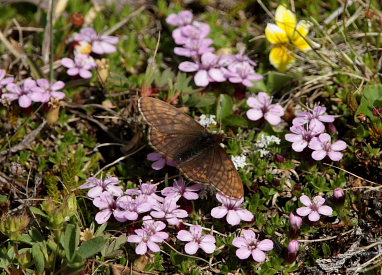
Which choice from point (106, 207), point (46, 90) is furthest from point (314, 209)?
point (46, 90)

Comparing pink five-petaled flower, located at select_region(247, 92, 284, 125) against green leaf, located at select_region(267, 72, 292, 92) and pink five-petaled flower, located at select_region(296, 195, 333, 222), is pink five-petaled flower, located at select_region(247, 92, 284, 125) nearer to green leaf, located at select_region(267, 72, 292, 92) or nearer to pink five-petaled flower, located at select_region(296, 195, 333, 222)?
green leaf, located at select_region(267, 72, 292, 92)

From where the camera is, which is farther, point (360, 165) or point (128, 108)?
point (128, 108)

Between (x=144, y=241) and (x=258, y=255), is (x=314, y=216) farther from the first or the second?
(x=144, y=241)

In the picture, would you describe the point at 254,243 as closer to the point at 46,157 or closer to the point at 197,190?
the point at 197,190

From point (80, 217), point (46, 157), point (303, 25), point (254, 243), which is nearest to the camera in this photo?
point (254, 243)

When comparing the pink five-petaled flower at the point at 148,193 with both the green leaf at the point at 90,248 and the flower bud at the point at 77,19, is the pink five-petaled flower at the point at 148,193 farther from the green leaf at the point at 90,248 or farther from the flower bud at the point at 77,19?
the flower bud at the point at 77,19

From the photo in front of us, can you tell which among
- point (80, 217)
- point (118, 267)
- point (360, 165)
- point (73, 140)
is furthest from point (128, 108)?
point (360, 165)
